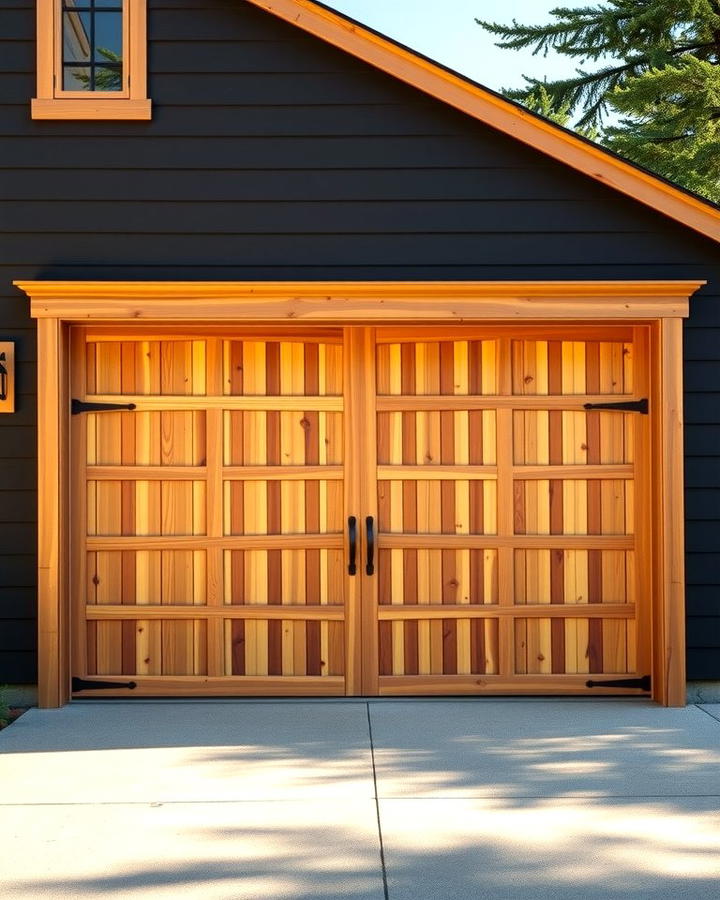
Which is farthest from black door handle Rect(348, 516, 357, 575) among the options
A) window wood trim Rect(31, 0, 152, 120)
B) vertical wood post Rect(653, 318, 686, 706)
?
window wood trim Rect(31, 0, 152, 120)

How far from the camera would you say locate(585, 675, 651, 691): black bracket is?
664 cm

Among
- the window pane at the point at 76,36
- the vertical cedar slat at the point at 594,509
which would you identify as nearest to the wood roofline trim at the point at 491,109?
the vertical cedar slat at the point at 594,509

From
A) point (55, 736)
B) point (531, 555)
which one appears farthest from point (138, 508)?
point (531, 555)

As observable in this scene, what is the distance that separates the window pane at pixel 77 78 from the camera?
6695 mm

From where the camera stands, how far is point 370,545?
6.61 meters

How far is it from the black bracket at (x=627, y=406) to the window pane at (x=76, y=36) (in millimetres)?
3783

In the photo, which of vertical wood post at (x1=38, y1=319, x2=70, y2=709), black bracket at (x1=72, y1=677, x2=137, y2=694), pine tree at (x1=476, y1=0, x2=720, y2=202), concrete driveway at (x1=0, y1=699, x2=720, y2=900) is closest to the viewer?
concrete driveway at (x1=0, y1=699, x2=720, y2=900)

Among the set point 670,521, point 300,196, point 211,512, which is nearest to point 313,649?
point 211,512

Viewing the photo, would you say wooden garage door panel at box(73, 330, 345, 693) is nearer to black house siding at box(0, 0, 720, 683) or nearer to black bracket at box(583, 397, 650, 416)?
black house siding at box(0, 0, 720, 683)

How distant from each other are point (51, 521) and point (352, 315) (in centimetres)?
214

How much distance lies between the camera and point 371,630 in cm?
665

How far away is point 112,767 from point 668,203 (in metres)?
4.42

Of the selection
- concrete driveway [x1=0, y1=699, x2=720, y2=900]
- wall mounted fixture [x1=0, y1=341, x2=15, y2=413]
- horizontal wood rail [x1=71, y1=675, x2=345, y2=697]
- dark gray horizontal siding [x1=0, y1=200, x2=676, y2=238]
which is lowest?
concrete driveway [x1=0, y1=699, x2=720, y2=900]

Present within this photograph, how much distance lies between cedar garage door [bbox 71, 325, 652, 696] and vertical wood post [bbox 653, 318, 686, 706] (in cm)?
21
